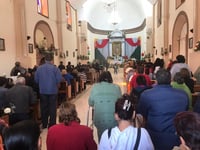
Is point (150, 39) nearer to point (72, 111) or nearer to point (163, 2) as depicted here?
point (163, 2)

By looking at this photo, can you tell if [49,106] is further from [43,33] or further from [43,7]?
[43,33]

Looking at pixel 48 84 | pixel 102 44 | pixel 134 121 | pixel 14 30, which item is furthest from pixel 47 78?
pixel 102 44

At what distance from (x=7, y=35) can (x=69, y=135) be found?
303 inches

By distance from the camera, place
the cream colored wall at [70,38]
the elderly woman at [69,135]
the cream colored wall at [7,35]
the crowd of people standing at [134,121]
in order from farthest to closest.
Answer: the cream colored wall at [70,38] < the cream colored wall at [7,35] < the elderly woman at [69,135] < the crowd of people standing at [134,121]

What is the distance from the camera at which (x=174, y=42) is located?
514 inches

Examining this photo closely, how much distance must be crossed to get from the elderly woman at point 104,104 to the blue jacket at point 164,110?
753 millimetres

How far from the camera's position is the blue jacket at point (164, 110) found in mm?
2654

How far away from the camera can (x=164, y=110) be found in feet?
8.70

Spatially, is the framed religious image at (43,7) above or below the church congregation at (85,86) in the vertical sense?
above

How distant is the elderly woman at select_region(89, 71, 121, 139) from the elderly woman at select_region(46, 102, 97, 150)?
40.7 inches

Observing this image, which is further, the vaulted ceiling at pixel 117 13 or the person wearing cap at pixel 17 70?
the vaulted ceiling at pixel 117 13

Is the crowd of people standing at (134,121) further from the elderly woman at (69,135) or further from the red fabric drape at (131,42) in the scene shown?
the red fabric drape at (131,42)

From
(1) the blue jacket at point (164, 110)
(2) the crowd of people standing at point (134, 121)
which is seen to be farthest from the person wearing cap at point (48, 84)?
(1) the blue jacket at point (164, 110)

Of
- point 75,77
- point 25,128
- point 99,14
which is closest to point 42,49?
point 75,77
